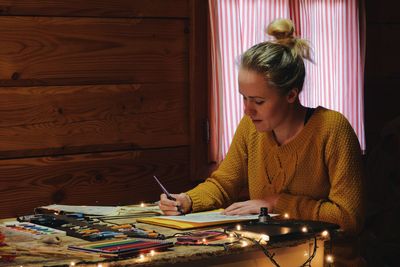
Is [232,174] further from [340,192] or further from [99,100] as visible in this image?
[99,100]

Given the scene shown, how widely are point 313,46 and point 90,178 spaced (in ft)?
5.02

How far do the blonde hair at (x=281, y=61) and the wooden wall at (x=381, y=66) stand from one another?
1.98m

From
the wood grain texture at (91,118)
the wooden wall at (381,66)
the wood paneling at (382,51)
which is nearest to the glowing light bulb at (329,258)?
the wood grain texture at (91,118)

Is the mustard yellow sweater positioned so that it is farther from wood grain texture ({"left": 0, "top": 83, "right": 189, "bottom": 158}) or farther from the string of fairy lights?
wood grain texture ({"left": 0, "top": 83, "right": 189, "bottom": 158})

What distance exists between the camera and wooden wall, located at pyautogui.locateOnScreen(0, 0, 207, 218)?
356 cm

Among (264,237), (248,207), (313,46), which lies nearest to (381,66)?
(313,46)

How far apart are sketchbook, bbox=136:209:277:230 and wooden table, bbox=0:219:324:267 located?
0.05 m

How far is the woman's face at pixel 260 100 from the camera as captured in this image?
2.80 metres

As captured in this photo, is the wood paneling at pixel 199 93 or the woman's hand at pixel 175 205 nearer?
the woman's hand at pixel 175 205

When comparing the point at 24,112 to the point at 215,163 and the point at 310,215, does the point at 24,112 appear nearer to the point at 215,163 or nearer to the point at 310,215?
the point at 215,163

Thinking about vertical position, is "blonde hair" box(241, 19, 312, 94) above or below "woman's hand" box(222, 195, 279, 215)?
above

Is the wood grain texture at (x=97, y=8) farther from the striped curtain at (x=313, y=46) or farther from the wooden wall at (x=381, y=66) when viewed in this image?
the wooden wall at (x=381, y=66)

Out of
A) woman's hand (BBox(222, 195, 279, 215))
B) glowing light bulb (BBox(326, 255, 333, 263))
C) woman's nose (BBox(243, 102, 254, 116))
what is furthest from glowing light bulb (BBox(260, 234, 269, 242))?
woman's nose (BBox(243, 102, 254, 116))

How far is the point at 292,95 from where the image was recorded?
287cm
